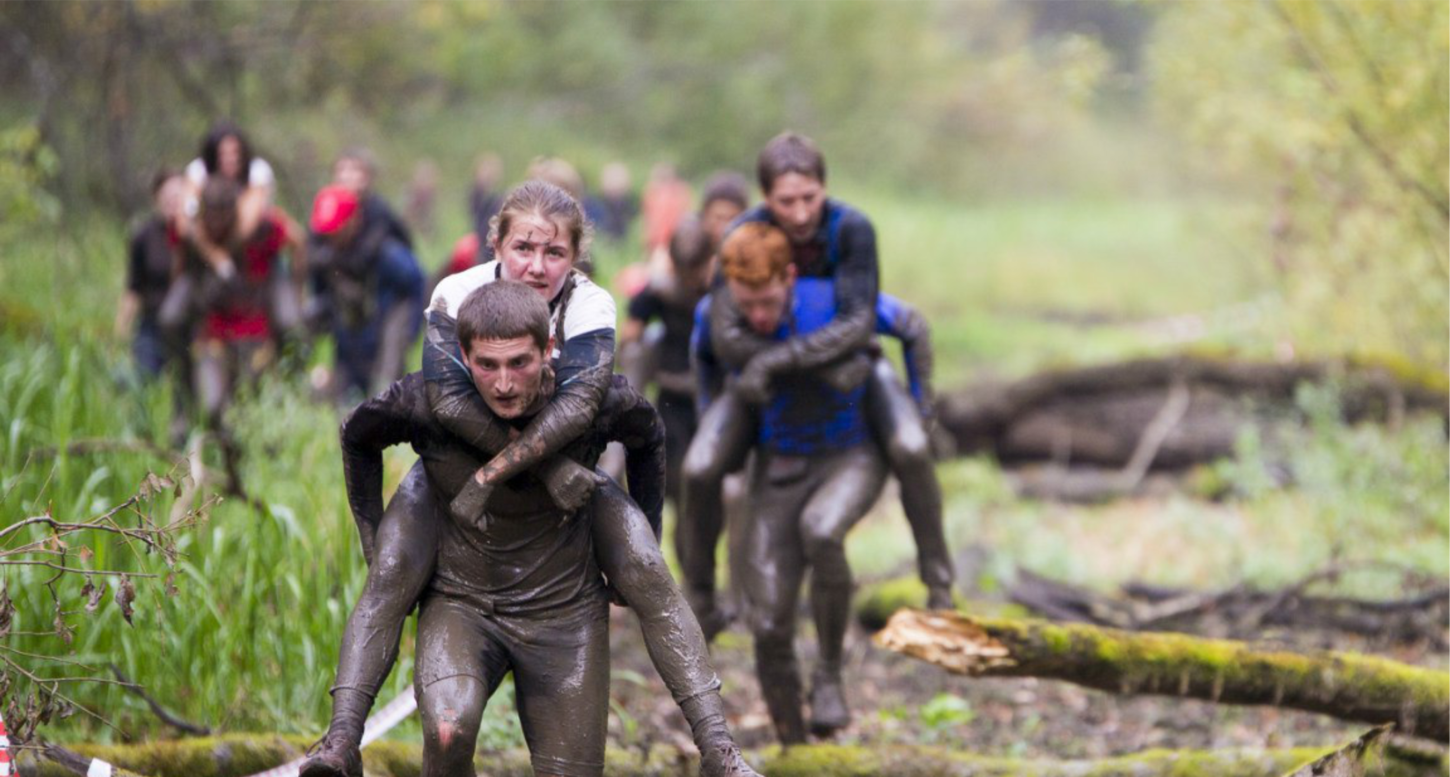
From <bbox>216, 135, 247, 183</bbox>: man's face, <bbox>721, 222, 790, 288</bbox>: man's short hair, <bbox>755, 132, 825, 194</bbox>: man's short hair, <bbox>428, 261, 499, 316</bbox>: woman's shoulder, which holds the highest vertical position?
<bbox>216, 135, 247, 183</bbox>: man's face

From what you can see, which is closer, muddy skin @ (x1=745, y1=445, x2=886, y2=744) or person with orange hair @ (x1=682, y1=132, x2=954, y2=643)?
person with orange hair @ (x1=682, y1=132, x2=954, y2=643)

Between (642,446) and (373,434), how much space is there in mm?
772

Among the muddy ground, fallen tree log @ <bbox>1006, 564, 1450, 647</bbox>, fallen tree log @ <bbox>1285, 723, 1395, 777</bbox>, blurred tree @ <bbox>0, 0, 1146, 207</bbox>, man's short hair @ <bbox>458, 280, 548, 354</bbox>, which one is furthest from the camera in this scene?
blurred tree @ <bbox>0, 0, 1146, 207</bbox>

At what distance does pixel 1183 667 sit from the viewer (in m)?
6.09

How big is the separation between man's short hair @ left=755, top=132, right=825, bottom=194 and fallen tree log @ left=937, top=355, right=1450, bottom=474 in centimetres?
814

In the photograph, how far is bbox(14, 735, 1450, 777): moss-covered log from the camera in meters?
5.35

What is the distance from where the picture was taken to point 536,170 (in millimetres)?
10250

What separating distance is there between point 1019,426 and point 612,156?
19.3 metres

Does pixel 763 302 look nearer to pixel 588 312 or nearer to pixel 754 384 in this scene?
pixel 754 384

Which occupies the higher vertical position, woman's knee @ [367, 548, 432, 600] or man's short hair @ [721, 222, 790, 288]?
man's short hair @ [721, 222, 790, 288]

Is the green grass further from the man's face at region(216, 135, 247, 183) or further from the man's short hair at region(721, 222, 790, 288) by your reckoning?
the man's short hair at region(721, 222, 790, 288)

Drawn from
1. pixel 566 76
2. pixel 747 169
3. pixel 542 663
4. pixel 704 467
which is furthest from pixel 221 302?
pixel 747 169

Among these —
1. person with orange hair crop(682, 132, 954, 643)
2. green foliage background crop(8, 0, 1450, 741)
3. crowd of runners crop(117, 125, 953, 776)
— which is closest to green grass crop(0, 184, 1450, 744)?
green foliage background crop(8, 0, 1450, 741)

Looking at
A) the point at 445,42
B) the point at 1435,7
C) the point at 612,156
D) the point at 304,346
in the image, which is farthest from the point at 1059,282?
the point at 304,346
